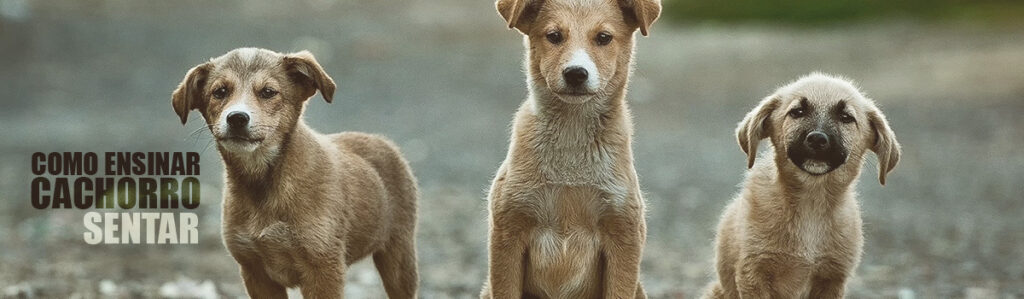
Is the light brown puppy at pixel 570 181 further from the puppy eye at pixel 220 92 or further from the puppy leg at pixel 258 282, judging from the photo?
the puppy eye at pixel 220 92

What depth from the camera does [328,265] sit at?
281 inches

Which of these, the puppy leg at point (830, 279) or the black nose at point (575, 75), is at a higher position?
the black nose at point (575, 75)

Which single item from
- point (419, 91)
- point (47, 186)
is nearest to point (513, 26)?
point (47, 186)

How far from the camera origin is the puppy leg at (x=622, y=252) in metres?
6.98

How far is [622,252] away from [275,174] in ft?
6.04

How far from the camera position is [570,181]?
6984mm

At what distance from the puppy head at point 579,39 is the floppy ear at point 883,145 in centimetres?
132

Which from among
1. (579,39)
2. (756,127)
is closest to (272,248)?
(579,39)

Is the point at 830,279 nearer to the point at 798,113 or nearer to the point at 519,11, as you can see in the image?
the point at 798,113

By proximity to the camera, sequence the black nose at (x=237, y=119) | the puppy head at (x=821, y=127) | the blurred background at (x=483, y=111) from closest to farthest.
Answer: the black nose at (x=237, y=119)
the puppy head at (x=821, y=127)
the blurred background at (x=483, y=111)

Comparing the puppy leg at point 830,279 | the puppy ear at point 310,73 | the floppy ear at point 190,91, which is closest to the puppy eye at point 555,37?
the puppy ear at point 310,73

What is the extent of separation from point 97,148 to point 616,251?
10461 millimetres

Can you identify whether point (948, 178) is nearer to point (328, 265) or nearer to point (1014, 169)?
point (1014, 169)

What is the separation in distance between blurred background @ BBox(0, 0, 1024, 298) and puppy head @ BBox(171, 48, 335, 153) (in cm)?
176
